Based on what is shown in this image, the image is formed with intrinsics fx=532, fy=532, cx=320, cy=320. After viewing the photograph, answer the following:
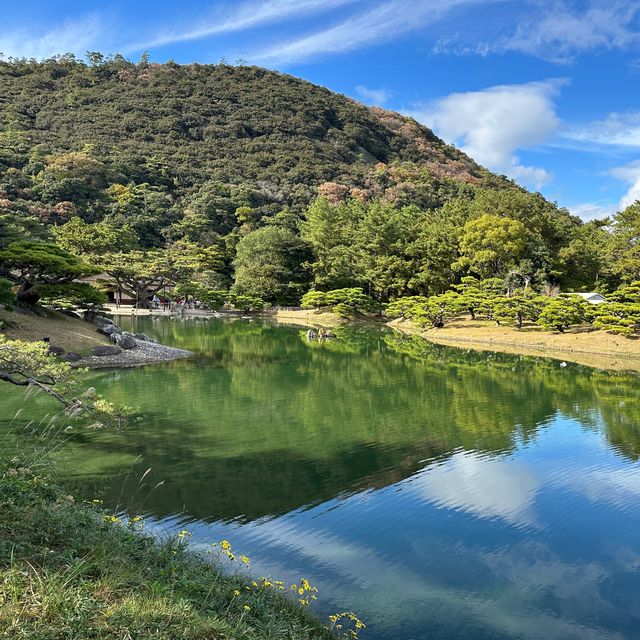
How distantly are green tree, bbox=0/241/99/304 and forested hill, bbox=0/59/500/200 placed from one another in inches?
2345

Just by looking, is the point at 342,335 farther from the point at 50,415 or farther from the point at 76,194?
the point at 76,194

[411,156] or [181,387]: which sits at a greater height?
[411,156]

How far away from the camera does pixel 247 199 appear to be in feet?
234

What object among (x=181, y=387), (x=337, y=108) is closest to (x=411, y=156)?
(x=337, y=108)

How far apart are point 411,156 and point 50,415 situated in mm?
103893

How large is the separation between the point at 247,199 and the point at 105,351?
5417cm

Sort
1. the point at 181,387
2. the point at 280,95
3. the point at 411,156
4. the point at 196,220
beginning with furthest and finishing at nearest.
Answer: the point at 280,95 < the point at 411,156 < the point at 196,220 < the point at 181,387

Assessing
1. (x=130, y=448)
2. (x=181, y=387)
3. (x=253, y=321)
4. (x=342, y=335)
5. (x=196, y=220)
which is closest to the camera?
(x=130, y=448)

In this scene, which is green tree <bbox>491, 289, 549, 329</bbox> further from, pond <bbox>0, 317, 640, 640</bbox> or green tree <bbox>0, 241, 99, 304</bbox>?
green tree <bbox>0, 241, 99, 304</bbox>

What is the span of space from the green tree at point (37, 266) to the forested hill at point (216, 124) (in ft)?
195

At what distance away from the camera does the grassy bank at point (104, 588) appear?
11.0ft

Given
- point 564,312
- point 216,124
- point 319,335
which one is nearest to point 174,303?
point 319,335

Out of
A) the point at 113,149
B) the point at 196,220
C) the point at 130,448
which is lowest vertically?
the point at 130,448

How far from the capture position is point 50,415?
40.9 feet
